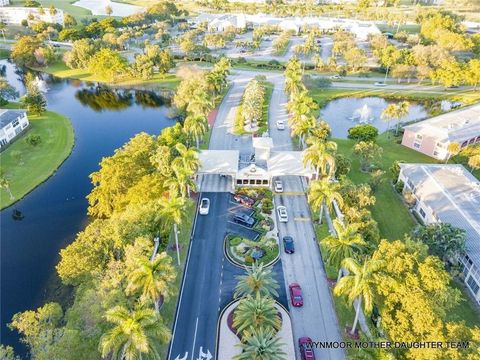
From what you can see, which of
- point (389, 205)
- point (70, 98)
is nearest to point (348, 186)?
point (389, 205)

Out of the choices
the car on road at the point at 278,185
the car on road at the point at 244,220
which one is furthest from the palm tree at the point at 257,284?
the car on road at the point at 278,185

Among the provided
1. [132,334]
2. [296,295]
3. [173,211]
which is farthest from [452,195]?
[132,334]

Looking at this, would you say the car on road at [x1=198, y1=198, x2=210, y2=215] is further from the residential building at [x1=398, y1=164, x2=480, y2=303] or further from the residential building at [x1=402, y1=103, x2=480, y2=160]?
the residential building at [x1=402, y1=103, x2=480, y2=160]

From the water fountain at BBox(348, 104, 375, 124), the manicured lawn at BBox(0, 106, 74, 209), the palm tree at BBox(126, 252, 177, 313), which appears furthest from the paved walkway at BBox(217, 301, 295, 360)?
the water fountain at BBox(348, 104, 375, 124)

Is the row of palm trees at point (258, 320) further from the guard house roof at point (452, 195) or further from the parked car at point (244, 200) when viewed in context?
the guard house roof at point (452, 195)

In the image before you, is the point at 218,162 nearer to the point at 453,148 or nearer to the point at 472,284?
the point at 472,284

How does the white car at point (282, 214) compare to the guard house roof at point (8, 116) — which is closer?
the white car at point (282, 214)
